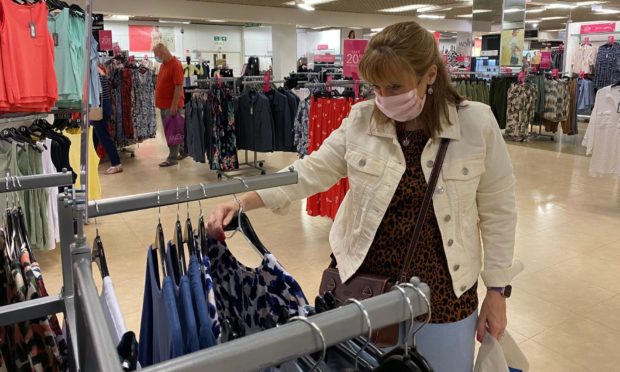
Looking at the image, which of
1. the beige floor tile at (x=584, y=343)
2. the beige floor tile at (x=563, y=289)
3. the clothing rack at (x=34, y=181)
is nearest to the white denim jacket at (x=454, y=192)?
the clothing rack at (x=34, y=181)

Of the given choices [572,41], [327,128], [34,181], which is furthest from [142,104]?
[572,41]

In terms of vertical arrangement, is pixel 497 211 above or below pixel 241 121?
above

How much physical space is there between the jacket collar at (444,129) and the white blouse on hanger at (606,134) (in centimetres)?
518

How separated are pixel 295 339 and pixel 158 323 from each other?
1.86 ft

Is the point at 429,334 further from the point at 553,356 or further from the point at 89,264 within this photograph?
the point at 553,356

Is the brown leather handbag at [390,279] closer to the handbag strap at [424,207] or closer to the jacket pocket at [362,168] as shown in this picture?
the handbag strap at [424,207]

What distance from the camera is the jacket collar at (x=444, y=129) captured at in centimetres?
151

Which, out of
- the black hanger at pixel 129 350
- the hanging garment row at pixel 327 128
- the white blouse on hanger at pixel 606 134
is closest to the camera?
the black hanger at pixel 129 350

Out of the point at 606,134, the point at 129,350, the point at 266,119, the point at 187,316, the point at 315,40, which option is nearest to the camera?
the point at 129,350

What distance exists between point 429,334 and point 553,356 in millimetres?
1786

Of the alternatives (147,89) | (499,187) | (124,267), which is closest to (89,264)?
(499,187)

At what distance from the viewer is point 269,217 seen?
5566 mm

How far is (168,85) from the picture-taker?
25.9ft

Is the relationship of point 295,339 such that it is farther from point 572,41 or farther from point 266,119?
point 572,41
